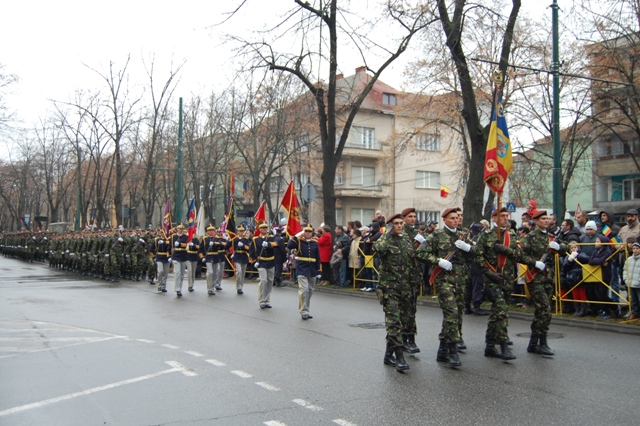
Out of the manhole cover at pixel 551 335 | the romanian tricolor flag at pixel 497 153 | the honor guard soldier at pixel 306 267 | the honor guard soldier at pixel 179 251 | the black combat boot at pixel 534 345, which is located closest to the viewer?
the black combat boot at pixel 534 345

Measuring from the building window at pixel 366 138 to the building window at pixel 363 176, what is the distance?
1787 millimetres

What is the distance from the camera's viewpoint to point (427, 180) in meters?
53.3

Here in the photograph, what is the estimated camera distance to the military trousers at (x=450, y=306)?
26.1 ft

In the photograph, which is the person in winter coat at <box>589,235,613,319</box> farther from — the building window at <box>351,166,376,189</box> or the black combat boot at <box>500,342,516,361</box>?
the building window at <box>351,166,376,189</box>

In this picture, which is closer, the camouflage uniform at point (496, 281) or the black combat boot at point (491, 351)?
the camouflage uniform at point (496, 281)

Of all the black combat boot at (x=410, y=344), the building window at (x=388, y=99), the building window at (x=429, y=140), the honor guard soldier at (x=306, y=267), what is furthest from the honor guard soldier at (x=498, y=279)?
the building window at (x=388, y=99)

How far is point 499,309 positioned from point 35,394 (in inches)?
220

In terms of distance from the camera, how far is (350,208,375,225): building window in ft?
166

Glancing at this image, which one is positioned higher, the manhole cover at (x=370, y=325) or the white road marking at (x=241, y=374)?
the manhole cover at (x=370, y=325)

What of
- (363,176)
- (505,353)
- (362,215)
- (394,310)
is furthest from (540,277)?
(363,176)

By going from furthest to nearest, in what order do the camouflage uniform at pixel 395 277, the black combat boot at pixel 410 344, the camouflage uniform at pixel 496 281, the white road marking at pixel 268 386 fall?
the black combat boot at pixel 410 344 < the camouflage uniform at pixel 496 281 < the camouflage uniform at pixel 395 277 < the white road marking at pixel 268 386

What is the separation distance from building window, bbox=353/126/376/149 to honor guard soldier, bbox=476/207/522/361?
1668 inches

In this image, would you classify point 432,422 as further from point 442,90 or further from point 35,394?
point 442,90

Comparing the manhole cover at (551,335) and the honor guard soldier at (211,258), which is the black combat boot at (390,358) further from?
the honor guard soldier at (211,258)
